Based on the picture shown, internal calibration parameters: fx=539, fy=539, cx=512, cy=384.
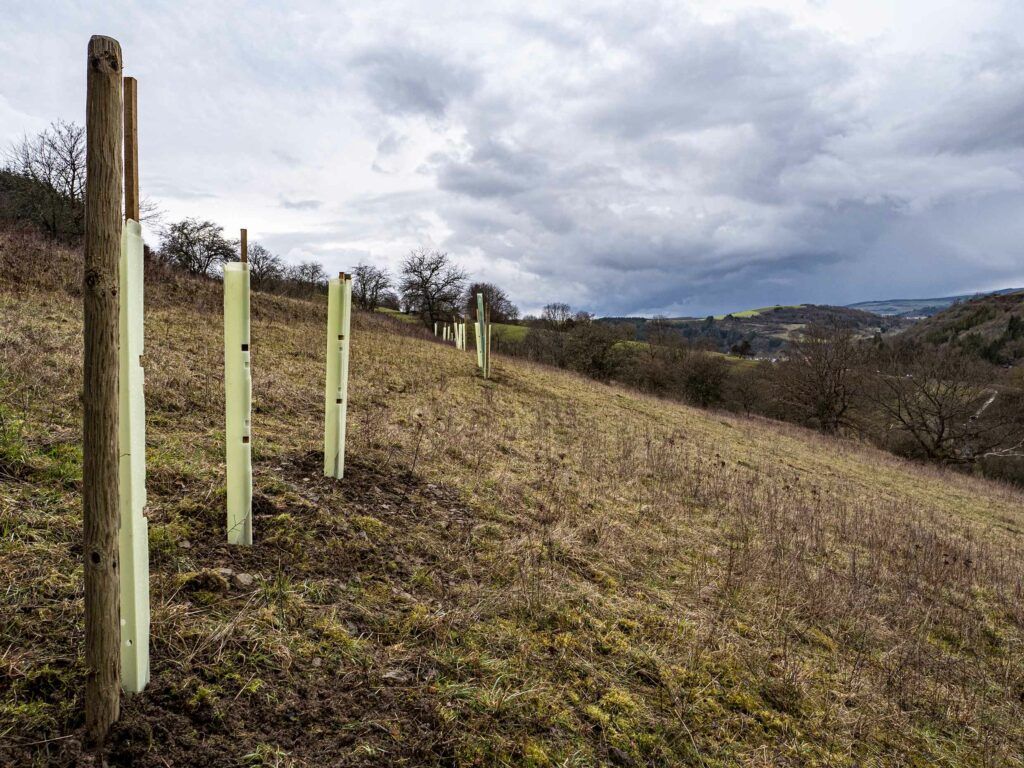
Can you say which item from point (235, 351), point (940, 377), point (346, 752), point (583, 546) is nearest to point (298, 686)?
point (346, 752)

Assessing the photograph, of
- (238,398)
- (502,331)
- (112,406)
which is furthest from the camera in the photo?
(502,331)

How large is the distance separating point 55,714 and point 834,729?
4007 millimetres

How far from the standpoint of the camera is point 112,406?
1.89 metres

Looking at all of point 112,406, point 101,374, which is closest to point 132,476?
point 112,406

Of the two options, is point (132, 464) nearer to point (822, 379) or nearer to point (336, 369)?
point (336, 369)

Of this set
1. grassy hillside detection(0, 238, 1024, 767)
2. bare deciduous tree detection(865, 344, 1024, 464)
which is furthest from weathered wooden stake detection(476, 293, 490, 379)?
bare deciduous tree detection(865, 344, 1024, 464)

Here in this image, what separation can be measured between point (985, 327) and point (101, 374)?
131489 mm

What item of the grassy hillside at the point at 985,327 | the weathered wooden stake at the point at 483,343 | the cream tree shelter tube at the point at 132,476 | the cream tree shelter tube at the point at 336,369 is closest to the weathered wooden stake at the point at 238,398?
the cream tree shelter tube at the point at 132,476

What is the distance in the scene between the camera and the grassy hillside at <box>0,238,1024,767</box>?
7.82 ft

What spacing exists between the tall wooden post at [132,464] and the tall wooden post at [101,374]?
0.15 meters

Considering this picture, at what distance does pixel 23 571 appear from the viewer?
2680mm

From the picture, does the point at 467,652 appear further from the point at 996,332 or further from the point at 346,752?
the point at 996,332

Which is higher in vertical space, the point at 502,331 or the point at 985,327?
the point at 985,327

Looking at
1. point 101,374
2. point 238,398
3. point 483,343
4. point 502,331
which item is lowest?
point 238,398
